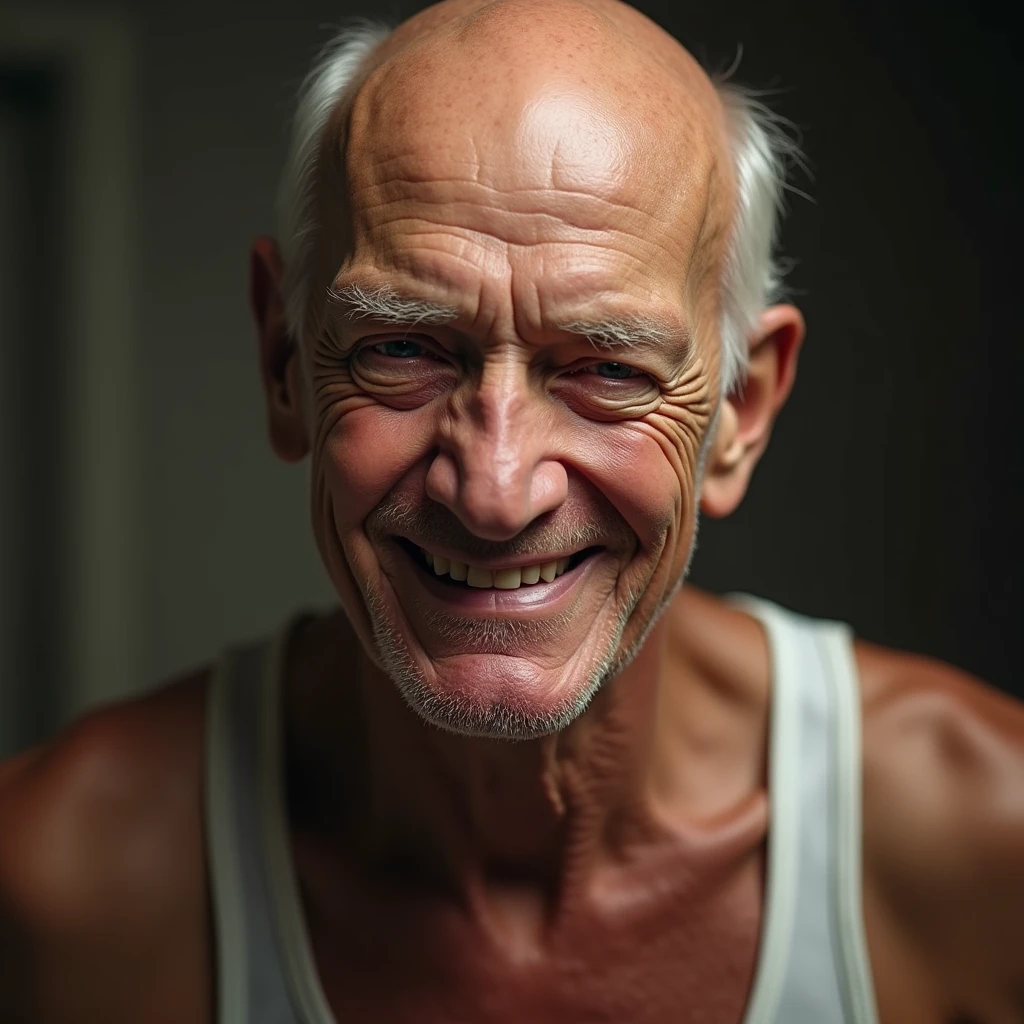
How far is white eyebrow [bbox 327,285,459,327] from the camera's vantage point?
3.72ft

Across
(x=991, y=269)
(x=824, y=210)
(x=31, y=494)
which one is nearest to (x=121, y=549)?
(x=31, y=494)

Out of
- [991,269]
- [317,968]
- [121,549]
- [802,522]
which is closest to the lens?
[317,968]

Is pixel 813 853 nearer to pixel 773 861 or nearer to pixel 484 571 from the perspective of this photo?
pixel 773 861

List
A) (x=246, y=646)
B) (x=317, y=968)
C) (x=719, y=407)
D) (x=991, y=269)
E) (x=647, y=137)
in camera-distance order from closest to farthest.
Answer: (x=647, y=137), (x=719, y=407), (x=317, y=968), (x=246, y=646), (x=991, y=269)

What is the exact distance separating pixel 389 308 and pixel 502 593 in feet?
0.79

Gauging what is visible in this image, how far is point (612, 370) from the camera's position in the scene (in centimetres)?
117

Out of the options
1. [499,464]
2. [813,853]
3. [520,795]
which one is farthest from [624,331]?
[813,853]

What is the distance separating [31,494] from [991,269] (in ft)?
4.88

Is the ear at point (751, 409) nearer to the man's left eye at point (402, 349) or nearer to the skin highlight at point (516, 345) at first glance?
the skin highlight at point (516, 345)

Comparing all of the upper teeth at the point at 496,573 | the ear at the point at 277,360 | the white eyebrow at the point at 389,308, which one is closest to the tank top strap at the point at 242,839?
the ear at the point at 277,360

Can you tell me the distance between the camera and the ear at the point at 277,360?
135 centimetres

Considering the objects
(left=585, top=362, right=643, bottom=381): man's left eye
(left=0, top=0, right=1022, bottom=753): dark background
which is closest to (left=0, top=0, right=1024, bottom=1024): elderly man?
(left=585, top=362, right=643, bottom=381): man's left eye

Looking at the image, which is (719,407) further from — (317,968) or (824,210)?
(824,210)

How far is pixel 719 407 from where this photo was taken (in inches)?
50.6
